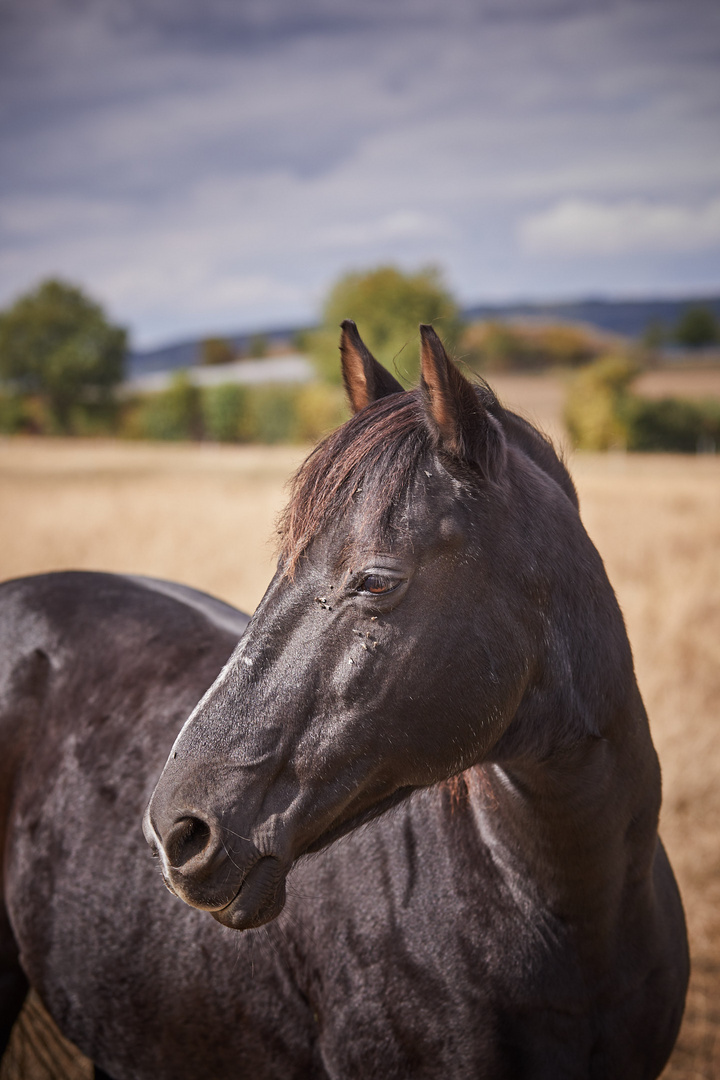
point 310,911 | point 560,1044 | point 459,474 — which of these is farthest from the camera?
point 310,911

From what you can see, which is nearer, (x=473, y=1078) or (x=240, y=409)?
(x=473, y=1078)

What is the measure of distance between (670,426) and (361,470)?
45.9 meters

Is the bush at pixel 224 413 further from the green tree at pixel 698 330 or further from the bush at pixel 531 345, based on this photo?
the green tree at pixel 698 330

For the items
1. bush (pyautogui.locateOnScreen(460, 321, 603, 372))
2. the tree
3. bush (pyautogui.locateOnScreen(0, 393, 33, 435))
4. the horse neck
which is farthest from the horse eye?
the tree

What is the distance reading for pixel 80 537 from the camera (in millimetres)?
11633

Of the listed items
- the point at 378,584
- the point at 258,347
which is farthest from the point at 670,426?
the point at 258,347

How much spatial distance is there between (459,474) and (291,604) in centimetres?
45

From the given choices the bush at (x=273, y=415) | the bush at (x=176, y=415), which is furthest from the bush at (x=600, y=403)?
the bush at (x=176, y=415)

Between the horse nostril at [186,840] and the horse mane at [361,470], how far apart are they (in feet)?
1.72

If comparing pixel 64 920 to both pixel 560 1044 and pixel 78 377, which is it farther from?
pixel 78 377

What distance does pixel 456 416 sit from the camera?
1.44 m

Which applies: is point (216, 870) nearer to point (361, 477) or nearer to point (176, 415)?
point (361, 477)

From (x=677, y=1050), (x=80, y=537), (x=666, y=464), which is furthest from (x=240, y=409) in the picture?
(x=677, y=1050)

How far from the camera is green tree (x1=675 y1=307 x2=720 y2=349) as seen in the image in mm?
75750
